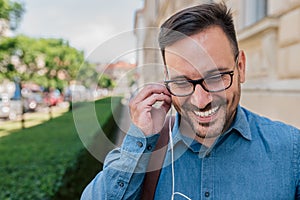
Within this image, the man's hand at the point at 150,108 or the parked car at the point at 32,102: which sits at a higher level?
the man's hand at the point at 150,108

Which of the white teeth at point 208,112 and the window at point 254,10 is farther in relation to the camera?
the window at point 254,10

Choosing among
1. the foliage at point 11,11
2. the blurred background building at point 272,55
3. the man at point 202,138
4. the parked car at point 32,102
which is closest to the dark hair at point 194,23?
the man at point 202,138

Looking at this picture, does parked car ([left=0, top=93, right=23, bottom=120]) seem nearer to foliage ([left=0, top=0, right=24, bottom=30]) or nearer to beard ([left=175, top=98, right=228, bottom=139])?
foliage ([left=0, top=0, right=24, bottom=30])

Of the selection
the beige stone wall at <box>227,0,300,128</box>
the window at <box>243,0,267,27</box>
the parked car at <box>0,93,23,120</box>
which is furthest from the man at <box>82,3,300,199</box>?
the parked car at <box>0,93,23,120</box>

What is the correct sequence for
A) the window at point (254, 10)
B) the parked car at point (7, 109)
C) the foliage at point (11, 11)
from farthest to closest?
1. the parked car at point (7, 109)
2. the foliage at point (11, 11)
3. the window at point (254, 10)

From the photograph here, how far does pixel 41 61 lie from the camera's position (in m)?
24.1

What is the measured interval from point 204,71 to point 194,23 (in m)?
0.15

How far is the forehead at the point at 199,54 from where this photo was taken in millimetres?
1182

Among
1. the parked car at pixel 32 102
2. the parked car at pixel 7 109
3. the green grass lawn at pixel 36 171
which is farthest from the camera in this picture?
the parked car at pixel 32 102

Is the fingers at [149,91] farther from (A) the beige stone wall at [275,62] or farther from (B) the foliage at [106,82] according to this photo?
(A) the beige stone wall at [275,62]

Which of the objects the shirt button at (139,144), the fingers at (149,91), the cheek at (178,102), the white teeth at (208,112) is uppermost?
the fingers at (149,91)

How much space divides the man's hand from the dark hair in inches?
5.0

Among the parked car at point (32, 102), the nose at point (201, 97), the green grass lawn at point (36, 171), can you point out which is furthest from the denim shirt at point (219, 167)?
the parked car at point (32, 102)

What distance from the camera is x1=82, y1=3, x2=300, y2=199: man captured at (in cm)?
117
